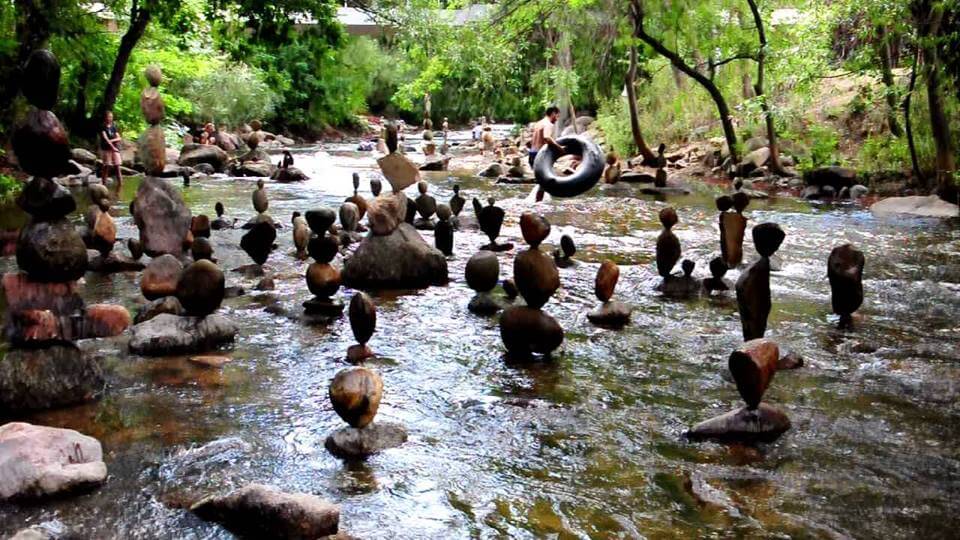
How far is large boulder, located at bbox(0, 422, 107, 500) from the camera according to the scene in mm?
4008

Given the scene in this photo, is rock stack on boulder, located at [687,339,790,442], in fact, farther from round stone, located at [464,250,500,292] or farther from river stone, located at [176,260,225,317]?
river stone, located at [176,260,225,317]

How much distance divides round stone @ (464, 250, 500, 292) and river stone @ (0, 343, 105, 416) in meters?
3.29


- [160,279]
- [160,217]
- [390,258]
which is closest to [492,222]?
[390,258]

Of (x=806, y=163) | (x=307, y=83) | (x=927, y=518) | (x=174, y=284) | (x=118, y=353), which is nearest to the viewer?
(x=927, y=518)

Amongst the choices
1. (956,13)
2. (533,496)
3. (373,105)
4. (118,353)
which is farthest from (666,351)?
(373,105)

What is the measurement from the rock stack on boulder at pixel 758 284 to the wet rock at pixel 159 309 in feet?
13.5

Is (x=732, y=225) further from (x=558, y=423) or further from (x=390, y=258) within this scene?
(x=558, y=423)

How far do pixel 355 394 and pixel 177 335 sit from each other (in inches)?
90.6

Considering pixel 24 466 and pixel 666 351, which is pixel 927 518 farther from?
pixel 24 466

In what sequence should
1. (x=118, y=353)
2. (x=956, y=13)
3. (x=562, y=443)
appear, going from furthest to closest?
(x=956, y=13) < (x=118, y=353) < (x=562, y=443)

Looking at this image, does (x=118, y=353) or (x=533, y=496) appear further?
(x=118, y=353)

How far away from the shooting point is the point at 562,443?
483cm

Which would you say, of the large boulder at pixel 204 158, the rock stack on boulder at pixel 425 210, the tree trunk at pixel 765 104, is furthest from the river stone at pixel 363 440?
the large boulder at pixel 204 158

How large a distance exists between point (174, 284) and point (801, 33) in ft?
38.1
